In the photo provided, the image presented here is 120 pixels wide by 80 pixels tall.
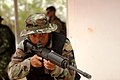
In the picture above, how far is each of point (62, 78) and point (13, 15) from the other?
4264 mm

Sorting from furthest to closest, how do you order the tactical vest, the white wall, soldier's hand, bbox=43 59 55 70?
the white wall → the tactical vest → soldier's hand, bbox=43 59 55 70

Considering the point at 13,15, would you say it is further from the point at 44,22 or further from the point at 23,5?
the point at 44,22

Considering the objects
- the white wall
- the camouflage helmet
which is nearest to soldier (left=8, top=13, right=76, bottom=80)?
the camouflage helmet

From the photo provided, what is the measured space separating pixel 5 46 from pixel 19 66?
328 cm

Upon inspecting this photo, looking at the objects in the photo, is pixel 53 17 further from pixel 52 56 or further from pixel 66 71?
pixel 52 56

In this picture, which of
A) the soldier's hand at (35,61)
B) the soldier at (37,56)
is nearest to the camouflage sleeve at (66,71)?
the soldier at (37,56)

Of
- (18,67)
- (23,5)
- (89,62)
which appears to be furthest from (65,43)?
(23,5)

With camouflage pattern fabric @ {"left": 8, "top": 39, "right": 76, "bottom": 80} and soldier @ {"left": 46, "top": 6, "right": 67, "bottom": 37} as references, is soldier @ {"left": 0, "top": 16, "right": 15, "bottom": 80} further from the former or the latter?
camouflage pattern fabric @ {"left": 8, "top": 39, "right": 76, "bottom": 80}

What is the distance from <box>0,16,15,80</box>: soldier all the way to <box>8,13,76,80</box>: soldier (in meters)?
3.11

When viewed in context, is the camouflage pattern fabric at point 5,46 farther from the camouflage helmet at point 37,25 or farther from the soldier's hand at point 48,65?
the soldier's hand at point 48,65

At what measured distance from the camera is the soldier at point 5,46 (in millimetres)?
5824

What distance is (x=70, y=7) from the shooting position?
202 inches

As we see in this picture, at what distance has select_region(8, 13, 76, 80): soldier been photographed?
100 inches

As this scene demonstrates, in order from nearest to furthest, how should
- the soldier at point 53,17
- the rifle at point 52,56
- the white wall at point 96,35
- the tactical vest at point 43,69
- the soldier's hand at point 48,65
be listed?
the rifle at point 52,56 → the soldier's hand at point 48,65 → the tactical vest at point 43,69 → the white wall at point 96,35 → the soldier at point 53,17
